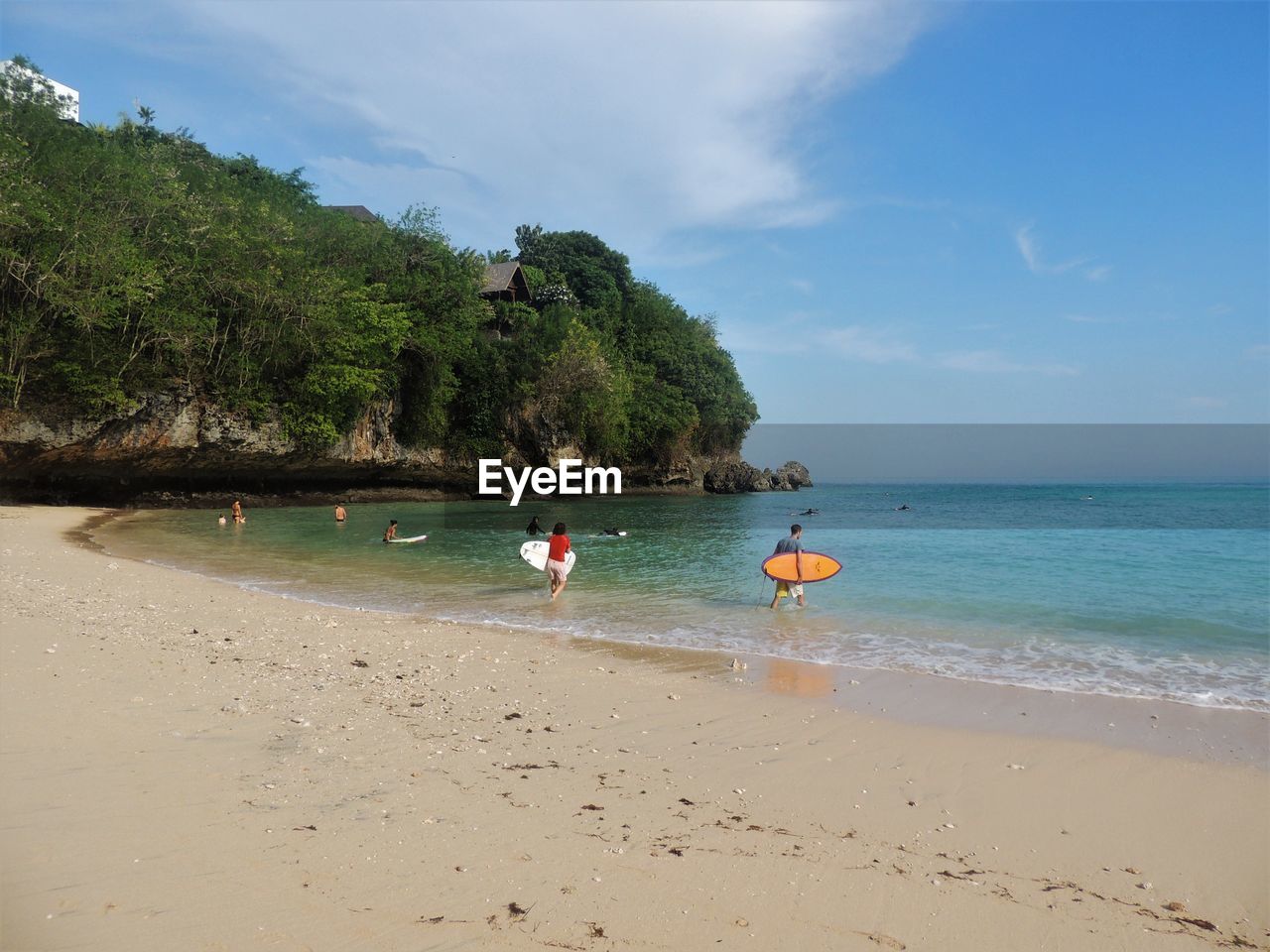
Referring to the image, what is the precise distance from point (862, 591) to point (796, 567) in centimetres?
252

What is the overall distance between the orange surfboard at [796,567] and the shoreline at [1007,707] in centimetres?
319

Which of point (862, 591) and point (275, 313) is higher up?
point (275, 313)

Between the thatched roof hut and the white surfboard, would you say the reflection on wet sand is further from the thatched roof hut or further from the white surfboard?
the thatched roof hut

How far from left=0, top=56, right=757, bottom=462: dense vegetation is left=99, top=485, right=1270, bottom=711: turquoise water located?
610 centimetres

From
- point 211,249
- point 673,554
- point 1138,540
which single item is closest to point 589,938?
point 673,554

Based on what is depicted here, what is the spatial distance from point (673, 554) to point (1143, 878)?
48.1ft

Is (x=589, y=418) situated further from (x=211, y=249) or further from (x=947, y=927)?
(x=947, y=927)

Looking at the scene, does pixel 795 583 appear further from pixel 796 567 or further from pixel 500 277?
pixel 500 277

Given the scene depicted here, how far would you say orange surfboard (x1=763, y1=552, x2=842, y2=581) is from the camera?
11281mm

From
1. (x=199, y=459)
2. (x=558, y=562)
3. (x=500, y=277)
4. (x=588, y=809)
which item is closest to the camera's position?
(x=588, y=809)

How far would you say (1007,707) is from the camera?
6355 mm

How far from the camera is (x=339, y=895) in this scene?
109 inches

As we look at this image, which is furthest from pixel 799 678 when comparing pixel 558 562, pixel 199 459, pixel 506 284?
pixel 506 284

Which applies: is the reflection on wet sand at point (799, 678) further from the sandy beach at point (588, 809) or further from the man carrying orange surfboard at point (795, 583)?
the man carrying orange surfboard at point (795, 583)
